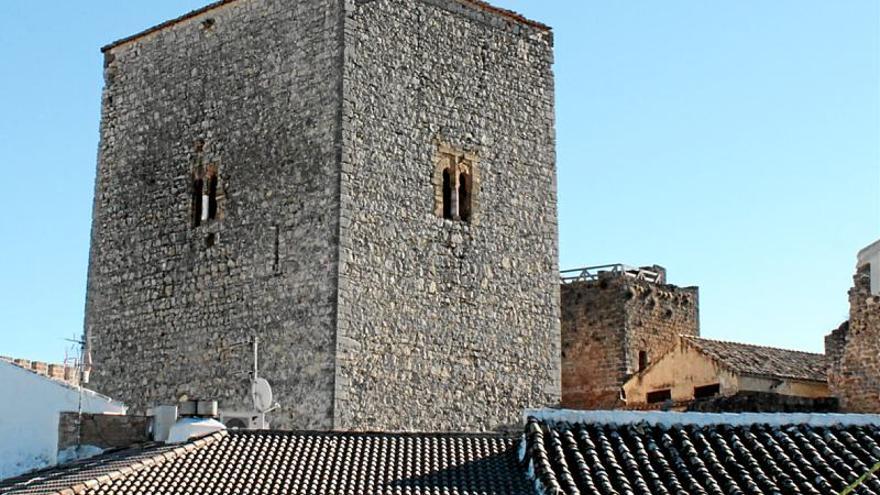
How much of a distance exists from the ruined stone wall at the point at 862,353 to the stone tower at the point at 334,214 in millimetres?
4447

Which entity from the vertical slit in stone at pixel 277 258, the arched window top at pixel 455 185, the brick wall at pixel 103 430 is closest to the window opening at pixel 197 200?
the vertical slit in stone at pixel 277 258

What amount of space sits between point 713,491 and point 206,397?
9837mm

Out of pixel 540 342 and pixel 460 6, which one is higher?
pixel 460 6

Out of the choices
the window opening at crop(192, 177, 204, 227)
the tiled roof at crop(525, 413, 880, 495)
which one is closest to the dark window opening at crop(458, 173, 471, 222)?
the window opening at crop(192, 177, 204, 227)

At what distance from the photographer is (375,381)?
810 inches

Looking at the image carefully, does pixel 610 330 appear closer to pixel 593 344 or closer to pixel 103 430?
pixel 593 344

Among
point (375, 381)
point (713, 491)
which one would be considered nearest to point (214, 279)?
point (375, 381)

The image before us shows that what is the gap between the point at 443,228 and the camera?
21938 mm

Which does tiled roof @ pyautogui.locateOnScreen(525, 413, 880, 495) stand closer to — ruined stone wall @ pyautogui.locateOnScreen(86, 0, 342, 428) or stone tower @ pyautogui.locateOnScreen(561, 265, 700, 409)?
ruined stone wall @ pyautogui.locateOnScreen(86, 0, 342, 428)

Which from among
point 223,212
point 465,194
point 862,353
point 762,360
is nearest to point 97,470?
point 223,212

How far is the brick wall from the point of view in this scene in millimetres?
18188

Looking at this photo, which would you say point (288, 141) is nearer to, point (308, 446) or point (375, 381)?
point (375, 381)

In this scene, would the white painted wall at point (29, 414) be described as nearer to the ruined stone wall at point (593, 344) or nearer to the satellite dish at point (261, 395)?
the satellite dish at point (261, 395)

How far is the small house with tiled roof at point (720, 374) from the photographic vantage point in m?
26.5
